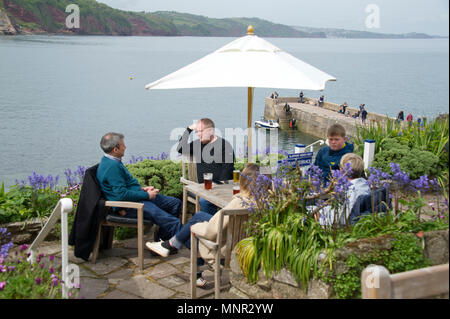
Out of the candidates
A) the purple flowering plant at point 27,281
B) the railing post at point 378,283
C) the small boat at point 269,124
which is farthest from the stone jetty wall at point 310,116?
the railing post at point 378,283

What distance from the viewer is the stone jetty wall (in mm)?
44344

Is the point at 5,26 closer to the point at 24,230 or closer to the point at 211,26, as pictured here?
the point at 211,26

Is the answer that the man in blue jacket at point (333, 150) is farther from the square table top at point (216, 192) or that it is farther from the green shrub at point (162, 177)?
the green shrub at point (162, 177)

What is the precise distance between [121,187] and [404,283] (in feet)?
10.9

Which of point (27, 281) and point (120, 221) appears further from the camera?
point (120, 221)

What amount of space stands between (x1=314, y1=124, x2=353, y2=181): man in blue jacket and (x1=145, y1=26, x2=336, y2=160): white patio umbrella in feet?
1.89

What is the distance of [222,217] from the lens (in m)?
3.94

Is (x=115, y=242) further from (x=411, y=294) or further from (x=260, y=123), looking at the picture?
(x=260, y=123)

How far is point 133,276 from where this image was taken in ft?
15.2

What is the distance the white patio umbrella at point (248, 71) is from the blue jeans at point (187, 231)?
4.23 feet

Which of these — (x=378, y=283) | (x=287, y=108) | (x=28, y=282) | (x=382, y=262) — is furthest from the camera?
(x=287, y=108)

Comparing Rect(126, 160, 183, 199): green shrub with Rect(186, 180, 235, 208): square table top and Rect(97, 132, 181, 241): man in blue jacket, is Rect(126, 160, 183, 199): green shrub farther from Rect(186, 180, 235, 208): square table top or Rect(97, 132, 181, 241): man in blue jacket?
Rect(97, 132, 181, 241): man in blue jacket

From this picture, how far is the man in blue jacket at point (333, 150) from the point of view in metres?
5.43

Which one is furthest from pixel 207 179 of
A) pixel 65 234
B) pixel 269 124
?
pixel 269 124
